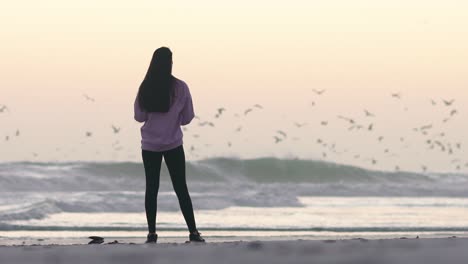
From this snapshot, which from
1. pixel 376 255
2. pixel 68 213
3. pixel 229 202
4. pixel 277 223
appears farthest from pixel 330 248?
pixel 229 202

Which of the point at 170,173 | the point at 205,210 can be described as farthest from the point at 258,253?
the point at 205,210

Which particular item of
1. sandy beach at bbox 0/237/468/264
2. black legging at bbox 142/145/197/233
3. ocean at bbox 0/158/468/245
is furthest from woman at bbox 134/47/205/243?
sandy beach at bbox 0/237/468/264

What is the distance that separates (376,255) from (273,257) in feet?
2.01

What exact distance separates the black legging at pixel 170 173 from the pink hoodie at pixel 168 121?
65mm

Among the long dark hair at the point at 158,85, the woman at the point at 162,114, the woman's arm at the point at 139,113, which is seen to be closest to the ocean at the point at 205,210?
the woman at the point at 162,114

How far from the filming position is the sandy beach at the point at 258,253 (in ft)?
20.8

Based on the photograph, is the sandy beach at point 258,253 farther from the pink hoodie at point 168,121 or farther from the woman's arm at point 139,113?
the woman's arm at point 139,113

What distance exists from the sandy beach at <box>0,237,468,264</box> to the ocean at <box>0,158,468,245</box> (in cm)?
332

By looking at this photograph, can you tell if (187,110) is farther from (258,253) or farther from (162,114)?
(258,253)

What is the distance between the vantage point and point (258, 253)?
6.67 metres

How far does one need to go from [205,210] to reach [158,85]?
410 inches

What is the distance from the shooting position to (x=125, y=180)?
35625mm

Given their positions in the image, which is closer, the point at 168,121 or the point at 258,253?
the point at 258,253

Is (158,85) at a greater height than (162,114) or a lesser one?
greater
